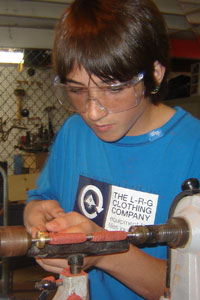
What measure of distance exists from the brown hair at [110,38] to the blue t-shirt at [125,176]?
0.23 m

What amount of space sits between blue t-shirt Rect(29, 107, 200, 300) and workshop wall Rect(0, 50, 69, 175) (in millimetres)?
3249

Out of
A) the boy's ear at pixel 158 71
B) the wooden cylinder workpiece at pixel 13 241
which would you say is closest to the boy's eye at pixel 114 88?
the boy's ear at pixel 158 71

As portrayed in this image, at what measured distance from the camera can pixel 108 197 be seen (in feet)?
3.52

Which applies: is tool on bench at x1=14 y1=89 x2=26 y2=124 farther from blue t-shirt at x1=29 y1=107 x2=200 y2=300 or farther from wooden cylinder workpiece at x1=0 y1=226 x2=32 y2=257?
wooden cylinder workpiece at x1=0 y1=226 x2=32 y2=257

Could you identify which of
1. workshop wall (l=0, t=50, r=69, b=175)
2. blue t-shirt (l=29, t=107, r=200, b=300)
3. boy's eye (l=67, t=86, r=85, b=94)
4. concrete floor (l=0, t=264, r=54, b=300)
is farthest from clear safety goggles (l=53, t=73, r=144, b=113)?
workshop wall (l=0, t=50, r=69, b=175)

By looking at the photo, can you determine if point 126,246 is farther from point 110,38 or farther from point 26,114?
point 26,114

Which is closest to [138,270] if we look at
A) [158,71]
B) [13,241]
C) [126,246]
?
[126,246]

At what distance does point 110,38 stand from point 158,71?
232 mm

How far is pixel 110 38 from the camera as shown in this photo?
831mm

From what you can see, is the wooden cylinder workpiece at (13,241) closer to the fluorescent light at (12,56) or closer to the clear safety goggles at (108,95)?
the clear safety goggles at (108,95)

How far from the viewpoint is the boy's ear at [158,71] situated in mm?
976

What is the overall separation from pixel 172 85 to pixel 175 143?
3583 mm

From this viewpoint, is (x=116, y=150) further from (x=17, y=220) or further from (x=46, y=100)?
(x=46, y=100)

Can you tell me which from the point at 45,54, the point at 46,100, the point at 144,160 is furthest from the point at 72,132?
the point at 46,100
